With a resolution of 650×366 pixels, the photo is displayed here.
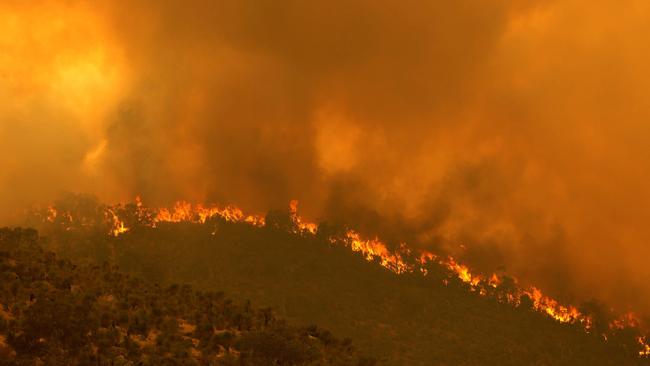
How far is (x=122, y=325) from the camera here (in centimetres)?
6650

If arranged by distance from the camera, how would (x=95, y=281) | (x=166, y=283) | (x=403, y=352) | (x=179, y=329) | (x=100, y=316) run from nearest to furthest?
(x=100, y=316) → (x=179, y=329) → (x=95, y=281) → (x=403, y=352) → (x=166, y=283)

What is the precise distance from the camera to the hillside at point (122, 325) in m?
59.0

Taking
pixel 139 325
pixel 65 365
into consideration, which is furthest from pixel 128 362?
pixel 139 325

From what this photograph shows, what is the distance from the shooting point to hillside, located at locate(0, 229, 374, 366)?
59.0 metres

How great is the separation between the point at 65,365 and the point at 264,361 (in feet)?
64.6

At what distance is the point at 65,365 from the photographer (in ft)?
184

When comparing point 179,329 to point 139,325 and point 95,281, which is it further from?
point 95,281

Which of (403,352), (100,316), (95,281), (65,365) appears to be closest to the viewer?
(65,365)

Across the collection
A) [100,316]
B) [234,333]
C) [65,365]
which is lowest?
[65,365]

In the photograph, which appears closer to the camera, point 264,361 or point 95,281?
point 264,361

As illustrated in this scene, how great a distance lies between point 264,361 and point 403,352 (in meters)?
118

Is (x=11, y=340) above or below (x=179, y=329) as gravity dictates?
below

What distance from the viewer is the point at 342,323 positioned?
194500mm

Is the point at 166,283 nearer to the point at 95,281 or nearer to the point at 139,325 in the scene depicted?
the point at 95,281
